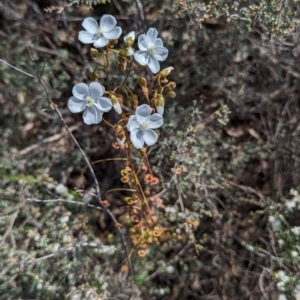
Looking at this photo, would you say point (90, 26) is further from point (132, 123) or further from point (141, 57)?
point (132, 123)

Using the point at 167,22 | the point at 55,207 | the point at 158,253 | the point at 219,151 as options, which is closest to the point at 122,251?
the point at 158,253

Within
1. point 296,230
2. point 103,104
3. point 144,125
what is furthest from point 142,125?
point 296,230

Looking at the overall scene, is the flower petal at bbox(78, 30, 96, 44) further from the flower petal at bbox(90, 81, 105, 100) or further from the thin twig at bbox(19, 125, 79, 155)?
the thin twig at bbox(19, 125, 79, 155)

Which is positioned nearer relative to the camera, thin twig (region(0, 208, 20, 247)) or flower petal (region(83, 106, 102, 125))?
flower petal (region(83, 106, 102, 125))

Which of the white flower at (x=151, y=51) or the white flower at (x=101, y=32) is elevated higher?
the white flower at (x=101, y=32)

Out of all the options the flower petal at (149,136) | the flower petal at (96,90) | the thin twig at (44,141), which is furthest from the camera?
the thin twig at (44,141)

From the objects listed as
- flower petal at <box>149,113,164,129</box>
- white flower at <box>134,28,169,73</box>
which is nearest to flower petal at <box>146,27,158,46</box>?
white flower at <box>134,28,169,73</box>

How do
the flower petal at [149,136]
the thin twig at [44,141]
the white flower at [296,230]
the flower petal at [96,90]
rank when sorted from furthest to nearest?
the thin twig at [44,141] → the white flower at [296,230] → the flower petal at [149,136] → the flower petal at [96,90]

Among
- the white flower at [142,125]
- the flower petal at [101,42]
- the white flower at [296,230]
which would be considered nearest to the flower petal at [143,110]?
the white flower at [142,125]

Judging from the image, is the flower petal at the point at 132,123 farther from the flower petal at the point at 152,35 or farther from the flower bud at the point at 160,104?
the flower petal at the point at 152,35
